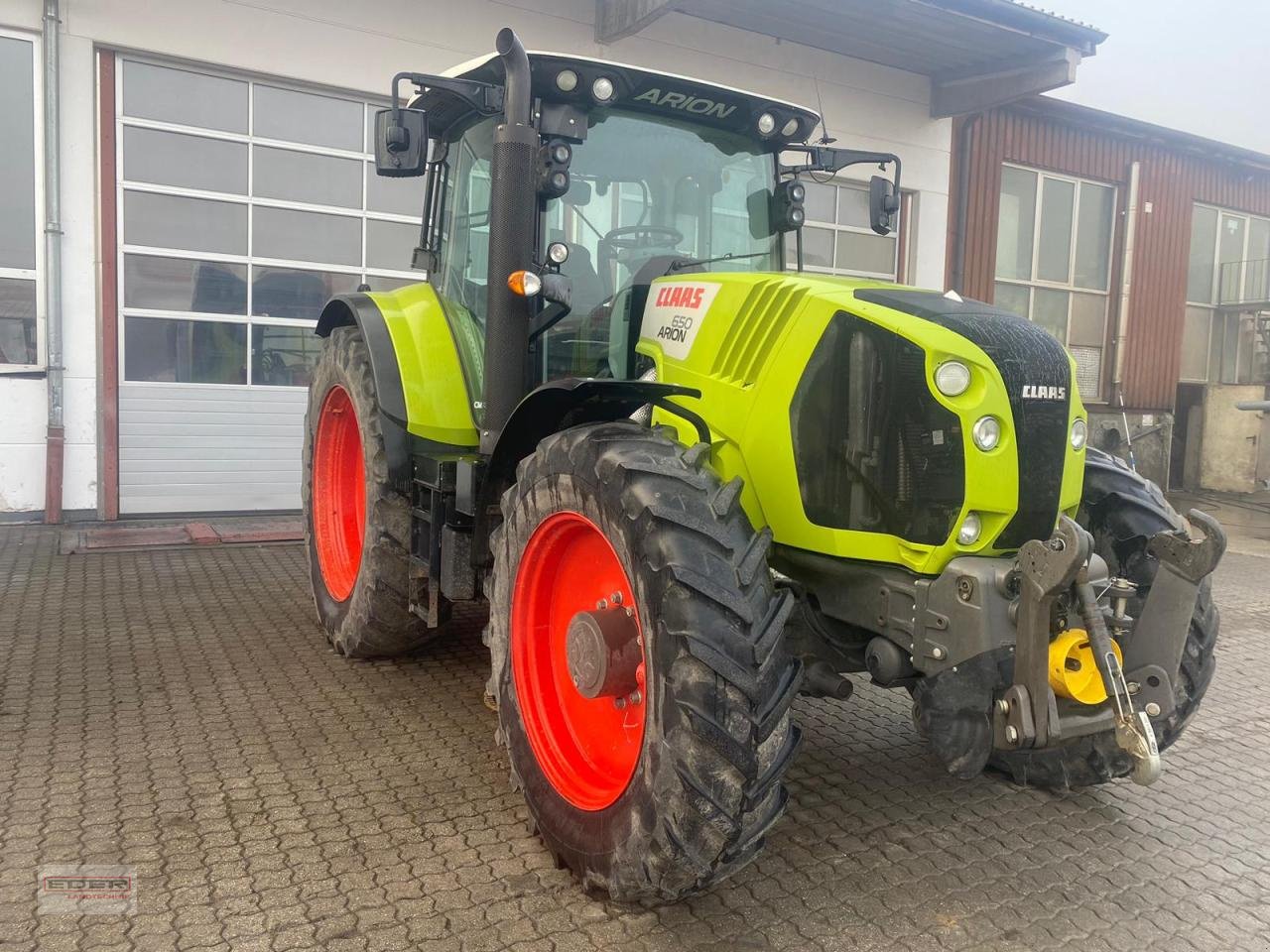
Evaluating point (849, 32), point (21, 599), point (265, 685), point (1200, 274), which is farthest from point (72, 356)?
point (1200, 274)

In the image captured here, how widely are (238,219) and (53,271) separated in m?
1.47

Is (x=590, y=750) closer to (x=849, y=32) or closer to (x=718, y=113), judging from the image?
(x=718, y=113)

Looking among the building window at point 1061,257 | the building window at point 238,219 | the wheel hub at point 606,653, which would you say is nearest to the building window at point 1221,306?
the building window at point 1061,257

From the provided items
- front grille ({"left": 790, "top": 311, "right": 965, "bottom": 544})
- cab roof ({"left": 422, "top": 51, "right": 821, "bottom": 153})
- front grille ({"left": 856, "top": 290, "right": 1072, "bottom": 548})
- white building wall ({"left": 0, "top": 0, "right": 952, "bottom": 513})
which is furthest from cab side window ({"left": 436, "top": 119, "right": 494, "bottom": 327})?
white building wall ({"left": 0, "top": 0, "right": 952, "bottom": 513})

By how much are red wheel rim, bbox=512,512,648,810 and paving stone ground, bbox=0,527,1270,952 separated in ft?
0.87

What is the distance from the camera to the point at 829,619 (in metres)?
2.86

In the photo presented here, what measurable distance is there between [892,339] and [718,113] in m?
1.51

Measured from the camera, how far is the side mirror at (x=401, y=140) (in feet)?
11.7

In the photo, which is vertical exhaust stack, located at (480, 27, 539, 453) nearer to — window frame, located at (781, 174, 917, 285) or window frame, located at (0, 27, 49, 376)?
window frame, located at (0, 27, 49, 376)

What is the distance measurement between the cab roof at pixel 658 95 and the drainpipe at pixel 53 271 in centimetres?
481

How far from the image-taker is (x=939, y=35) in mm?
10359

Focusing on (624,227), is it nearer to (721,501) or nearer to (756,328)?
(756,328)

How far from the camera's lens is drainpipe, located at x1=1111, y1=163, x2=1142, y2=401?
13.5 meters

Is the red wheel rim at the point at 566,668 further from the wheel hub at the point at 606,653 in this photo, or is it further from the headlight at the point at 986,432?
the headlight at the point at 986,432
